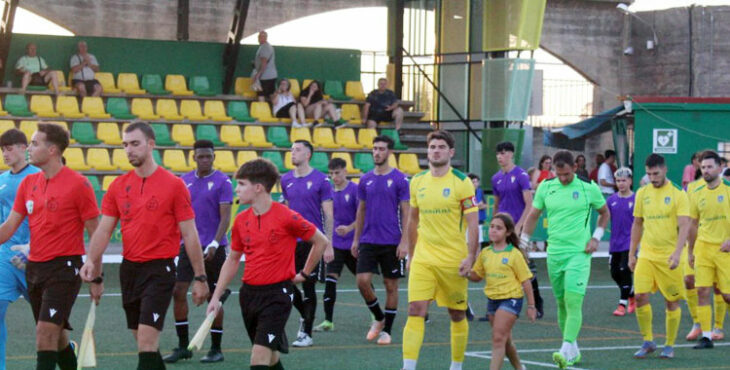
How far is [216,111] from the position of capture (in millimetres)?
26734

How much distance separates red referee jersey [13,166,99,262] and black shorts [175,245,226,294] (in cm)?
265

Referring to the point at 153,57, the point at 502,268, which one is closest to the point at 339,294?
the point at 502,268

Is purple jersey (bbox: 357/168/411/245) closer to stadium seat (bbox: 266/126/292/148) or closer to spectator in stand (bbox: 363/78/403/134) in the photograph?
stadium seat (bbox: 266/126/292/148)

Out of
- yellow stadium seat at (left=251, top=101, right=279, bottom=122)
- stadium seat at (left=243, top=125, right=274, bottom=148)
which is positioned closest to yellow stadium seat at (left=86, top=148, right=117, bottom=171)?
stadium seat at (left=243, top=125, right=274, bottom=148)

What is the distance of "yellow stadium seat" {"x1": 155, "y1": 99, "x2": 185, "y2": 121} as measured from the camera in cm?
2597

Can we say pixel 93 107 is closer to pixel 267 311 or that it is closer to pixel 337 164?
pixel 337 164

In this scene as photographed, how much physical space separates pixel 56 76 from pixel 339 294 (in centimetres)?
1051

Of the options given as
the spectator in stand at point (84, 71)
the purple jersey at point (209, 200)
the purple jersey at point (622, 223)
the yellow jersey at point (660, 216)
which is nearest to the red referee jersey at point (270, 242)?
the purple jersey at point (209, 200)

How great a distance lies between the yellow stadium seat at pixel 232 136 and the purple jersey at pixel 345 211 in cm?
1271

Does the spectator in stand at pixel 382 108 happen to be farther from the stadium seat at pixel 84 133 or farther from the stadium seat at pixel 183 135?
the stadium seat at pixel 84 133

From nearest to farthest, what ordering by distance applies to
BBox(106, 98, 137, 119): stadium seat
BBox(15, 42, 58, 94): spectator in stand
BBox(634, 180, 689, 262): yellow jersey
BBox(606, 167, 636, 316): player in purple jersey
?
BBox(634, 180, 689, 262): yellow jersey
BBox(606, 167, 636, 316): player in purple jersey
BBox(15, 42, 58, 94): spectator in stand
BBox(106, 98, 137, 119): stadium seat

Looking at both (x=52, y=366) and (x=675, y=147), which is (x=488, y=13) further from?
(x=52, y=366)

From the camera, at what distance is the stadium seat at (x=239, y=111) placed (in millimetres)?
26766

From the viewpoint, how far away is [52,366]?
798cm
